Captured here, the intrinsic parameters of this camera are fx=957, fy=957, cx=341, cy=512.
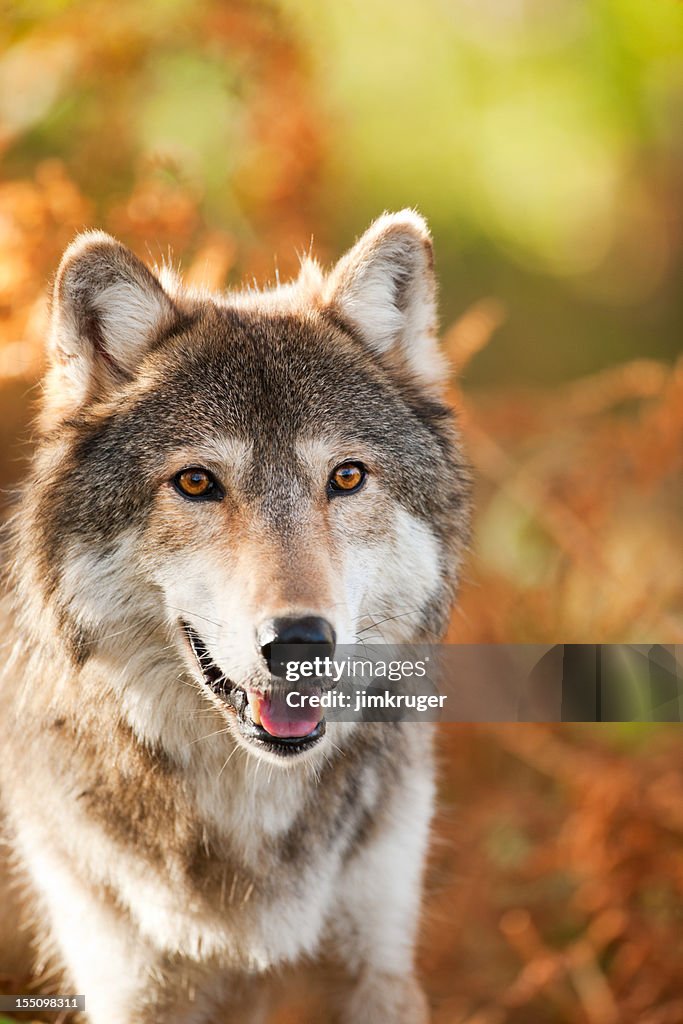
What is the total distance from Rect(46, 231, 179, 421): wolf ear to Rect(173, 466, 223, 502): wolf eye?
16.8 inches

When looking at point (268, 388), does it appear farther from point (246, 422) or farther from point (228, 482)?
point (228, 482)

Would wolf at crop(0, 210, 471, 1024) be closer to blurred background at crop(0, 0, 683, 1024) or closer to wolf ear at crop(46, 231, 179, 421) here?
wolf ear at crop(46, 231, 179, 421)

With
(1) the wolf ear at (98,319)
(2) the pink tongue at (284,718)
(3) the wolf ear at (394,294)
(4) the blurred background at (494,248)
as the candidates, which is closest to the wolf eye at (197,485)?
(1) the wolf ear at (98,319)

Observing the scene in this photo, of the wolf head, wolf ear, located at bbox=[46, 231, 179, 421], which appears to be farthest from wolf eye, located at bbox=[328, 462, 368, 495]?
wolf ear, located at bbox=[46, 231, 179, 421]

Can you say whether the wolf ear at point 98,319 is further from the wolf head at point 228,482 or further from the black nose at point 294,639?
the black nose at point 294,639

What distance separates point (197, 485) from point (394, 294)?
94cm

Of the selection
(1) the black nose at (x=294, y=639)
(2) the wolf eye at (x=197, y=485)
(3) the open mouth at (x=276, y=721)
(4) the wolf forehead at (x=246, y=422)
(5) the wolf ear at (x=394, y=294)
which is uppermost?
(5) the wolf ear at (x=394, y=294)

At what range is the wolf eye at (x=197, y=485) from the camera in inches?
98.0

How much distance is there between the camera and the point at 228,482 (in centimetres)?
249

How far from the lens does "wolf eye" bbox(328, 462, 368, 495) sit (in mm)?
2588

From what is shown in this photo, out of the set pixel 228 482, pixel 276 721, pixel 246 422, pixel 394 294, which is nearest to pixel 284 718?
pixel 276 721

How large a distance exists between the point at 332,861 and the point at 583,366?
6191 mm

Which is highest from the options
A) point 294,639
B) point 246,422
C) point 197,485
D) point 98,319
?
point 98,319

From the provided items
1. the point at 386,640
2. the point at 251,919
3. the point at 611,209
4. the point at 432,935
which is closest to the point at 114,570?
the point at 386,640
